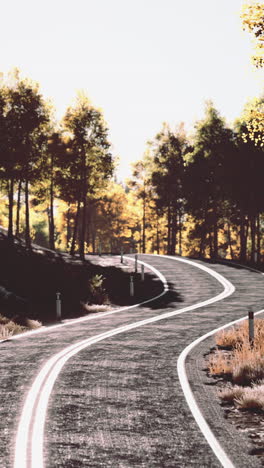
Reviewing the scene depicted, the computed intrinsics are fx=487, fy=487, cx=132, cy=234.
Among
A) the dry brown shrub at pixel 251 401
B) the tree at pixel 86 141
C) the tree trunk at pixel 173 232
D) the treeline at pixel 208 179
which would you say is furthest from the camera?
the tree trunk at pixel 173 232

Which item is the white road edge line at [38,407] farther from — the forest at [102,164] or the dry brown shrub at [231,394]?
the forest at [102,164]

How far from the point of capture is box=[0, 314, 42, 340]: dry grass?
50.2ft

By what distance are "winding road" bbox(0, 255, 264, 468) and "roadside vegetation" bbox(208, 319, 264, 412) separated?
36 cm

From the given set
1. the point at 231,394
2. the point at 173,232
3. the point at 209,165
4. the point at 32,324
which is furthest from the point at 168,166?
the point at 231,394

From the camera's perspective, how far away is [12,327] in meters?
16.2

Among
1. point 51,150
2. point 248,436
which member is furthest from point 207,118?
point 248,436

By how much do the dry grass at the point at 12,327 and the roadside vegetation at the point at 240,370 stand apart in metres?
6.55

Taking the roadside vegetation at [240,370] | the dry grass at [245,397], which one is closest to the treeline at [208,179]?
the roadside vegetation at [240,370]

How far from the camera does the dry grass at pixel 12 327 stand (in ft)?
50.2

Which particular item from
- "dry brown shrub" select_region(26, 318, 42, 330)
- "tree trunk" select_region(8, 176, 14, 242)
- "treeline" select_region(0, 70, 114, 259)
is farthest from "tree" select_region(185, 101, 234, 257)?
"dry brown shrub" select_region(26, 318, 42, 330)

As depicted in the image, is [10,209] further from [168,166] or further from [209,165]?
[168,166]

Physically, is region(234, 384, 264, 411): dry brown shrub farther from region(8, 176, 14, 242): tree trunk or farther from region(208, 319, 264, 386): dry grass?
region(8, 176, 14, 242): tree trunk

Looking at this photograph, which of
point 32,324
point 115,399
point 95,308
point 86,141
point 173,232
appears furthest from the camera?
point 173,232

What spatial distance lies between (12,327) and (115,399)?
9053 millimetres
